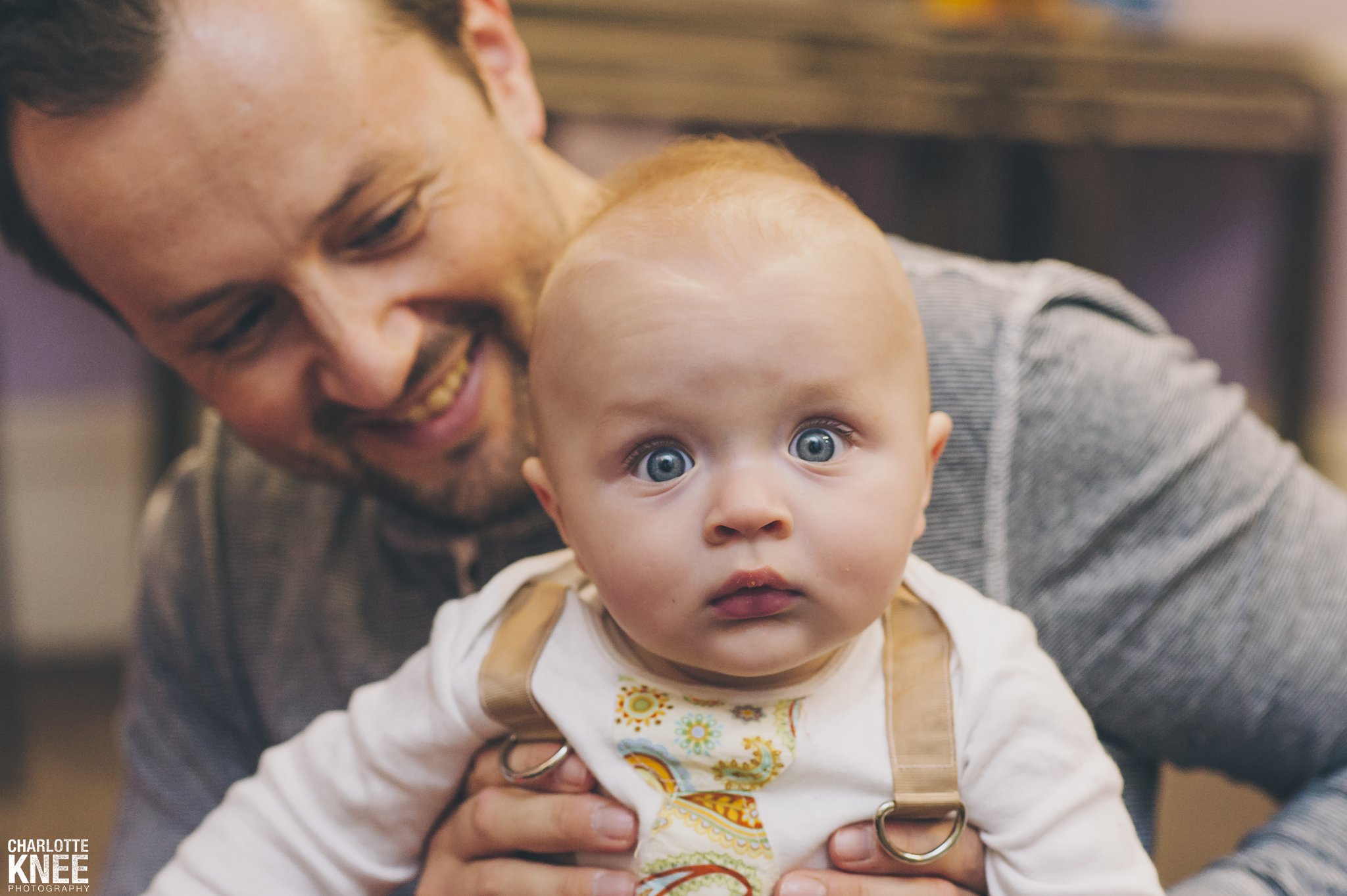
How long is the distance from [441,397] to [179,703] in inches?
17.2

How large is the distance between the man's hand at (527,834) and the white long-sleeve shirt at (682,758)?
0.02 metres

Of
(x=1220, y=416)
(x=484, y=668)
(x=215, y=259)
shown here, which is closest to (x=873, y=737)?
(x=484, y=668)

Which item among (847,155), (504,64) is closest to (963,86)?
(847,155)

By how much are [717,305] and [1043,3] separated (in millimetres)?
2464

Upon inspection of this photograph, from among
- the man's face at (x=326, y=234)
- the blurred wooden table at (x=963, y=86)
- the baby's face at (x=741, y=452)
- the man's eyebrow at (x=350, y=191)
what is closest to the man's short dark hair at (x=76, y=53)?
the man's face at (x=326, y=234)

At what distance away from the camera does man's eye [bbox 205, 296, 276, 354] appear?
90 centimetres

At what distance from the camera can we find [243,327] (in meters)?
0.91

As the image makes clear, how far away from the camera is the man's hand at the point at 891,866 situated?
2.30 ft

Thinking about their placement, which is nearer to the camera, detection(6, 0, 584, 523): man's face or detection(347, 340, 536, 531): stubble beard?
detection(6, 0, 584, 523): man's face

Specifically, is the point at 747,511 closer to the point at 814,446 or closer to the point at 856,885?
the point at 814,446

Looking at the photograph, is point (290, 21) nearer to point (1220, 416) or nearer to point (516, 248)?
point (516, 248)

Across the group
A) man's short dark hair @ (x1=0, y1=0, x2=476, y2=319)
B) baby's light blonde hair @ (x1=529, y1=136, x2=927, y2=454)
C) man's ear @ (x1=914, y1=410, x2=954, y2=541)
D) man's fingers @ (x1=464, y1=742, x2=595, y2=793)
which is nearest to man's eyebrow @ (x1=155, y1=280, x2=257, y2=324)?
man's short dark hair @ (x1=0, y1=0, x2=476, y2=319)

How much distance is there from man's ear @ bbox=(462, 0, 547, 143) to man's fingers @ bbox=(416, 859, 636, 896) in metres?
0.56

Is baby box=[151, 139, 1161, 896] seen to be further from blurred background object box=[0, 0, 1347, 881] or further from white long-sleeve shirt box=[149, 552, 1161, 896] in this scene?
blurred background object box=[0, 0, 1347, 881]
